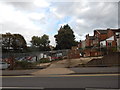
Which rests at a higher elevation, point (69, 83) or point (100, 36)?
point (100, 36)

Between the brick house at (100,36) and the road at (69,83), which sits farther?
the brick house at (100,36)

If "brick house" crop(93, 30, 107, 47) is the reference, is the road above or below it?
below

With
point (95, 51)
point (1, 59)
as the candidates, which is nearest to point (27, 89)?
point (1, 59)

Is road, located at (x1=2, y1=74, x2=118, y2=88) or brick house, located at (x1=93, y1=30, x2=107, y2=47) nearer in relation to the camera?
road, located at (x1=2, y1=74, x2=118, y2=88)

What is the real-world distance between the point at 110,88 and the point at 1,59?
15.0 m

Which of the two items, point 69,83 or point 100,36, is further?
point 100,36

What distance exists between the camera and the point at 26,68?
18266 millimetres

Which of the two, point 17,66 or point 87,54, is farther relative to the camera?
point 87,54

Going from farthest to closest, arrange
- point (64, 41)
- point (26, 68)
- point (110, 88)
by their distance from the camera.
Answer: point (64, 41) → point (26, 68) → point (110, 88)

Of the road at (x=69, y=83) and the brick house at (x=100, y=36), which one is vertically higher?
the brick house at (x=100, y=36)

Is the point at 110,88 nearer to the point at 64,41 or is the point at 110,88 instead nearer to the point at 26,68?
the point at 26,68

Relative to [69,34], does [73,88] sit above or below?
below

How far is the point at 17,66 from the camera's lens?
18.5 meters

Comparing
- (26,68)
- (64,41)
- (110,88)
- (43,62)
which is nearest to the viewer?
(110,88)
